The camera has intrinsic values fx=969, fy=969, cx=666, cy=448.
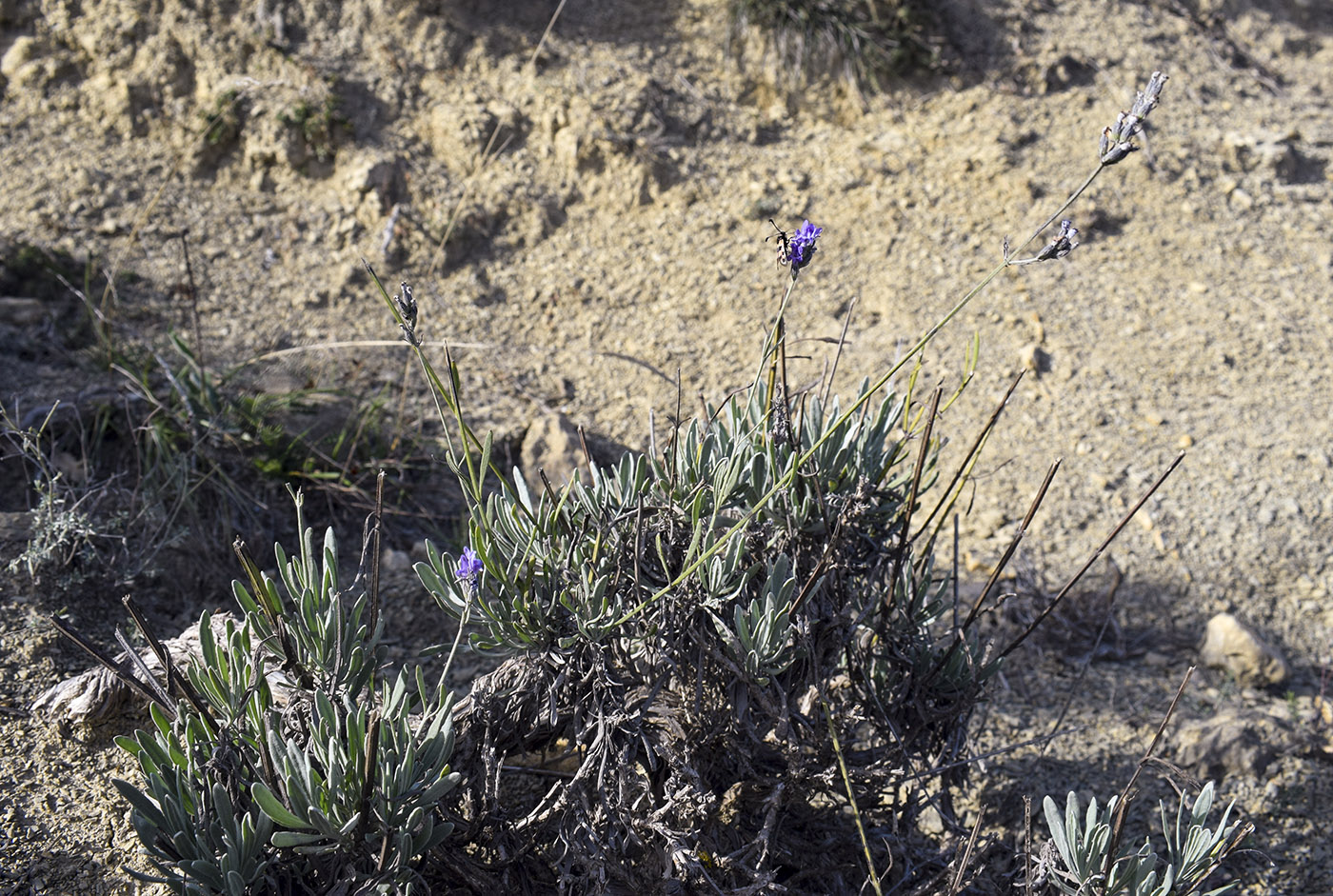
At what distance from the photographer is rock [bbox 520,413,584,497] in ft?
11.5

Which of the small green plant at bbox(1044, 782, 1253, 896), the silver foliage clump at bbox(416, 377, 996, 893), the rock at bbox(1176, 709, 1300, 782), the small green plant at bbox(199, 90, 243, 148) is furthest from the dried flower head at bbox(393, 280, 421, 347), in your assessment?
the small green plant at bbox(199, 90, 243, 148)

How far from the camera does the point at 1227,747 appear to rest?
268 centimetres

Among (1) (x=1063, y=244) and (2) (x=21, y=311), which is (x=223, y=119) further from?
(1) (x=1063, y=244)

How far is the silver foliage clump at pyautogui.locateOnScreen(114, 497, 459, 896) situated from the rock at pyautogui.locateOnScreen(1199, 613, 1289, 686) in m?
2.50

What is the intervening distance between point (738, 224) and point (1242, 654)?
8.94 ft

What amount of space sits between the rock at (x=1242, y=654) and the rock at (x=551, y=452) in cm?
215

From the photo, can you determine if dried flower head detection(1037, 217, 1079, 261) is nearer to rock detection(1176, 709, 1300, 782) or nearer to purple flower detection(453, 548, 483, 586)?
purple flower detection(453, 548, 483, 586)

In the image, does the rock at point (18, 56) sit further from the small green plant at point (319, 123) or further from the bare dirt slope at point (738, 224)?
the small green plant at point (319, 123)

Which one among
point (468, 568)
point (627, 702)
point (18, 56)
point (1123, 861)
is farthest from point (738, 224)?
point (18, 56)

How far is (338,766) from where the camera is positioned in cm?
157

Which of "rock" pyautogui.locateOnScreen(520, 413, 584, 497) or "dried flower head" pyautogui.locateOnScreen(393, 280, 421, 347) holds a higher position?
"dried flower head" pyautogui.locateOnScreen(393, 280, 421, 347)

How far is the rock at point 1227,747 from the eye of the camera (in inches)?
105

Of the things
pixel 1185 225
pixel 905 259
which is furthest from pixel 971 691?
pixel 1185 225

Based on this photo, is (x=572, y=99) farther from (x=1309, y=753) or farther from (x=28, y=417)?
(x=1309, y=753)
